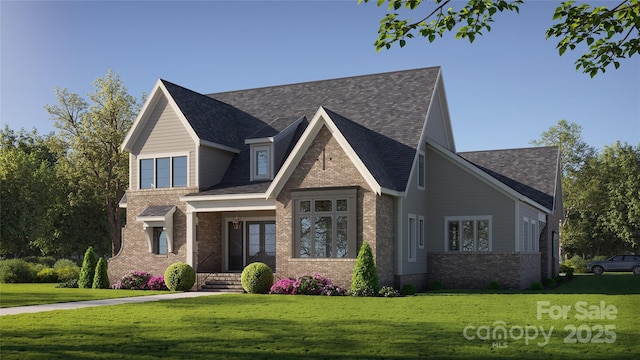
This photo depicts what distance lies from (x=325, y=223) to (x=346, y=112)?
798 centimetres

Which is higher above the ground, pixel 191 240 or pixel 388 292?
pixel 191 240

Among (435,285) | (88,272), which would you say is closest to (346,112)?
(435,285)

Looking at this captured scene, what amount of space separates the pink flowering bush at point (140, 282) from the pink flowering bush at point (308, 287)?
6097 millimetres

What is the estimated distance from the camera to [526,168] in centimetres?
3681

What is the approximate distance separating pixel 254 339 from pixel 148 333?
248 cm

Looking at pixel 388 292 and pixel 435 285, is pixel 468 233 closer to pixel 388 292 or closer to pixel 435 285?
pixel 435 285

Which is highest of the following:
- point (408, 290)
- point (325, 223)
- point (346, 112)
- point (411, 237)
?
point (346, 112)

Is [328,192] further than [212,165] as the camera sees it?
No

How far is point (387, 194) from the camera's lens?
26.5 meters

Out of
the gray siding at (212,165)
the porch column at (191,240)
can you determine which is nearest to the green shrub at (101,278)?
the porch column at (191,240)

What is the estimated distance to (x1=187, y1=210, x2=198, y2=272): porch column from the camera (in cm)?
2975

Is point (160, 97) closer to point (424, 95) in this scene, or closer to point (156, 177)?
point (156, 177)

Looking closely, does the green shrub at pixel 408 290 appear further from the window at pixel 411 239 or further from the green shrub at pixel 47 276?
the green shrub at pixel 47 276

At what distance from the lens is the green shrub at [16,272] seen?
36.3 m
